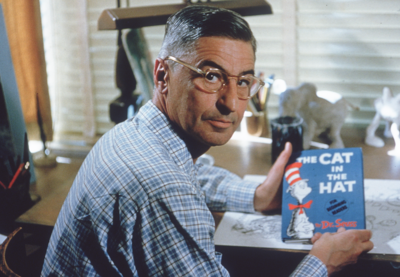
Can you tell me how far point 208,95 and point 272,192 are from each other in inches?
17.0

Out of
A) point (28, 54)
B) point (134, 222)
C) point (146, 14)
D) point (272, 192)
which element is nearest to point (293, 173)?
point (272, 192)

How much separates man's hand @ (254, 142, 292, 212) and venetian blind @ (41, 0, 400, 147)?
70 cm

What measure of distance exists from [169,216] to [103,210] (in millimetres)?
117

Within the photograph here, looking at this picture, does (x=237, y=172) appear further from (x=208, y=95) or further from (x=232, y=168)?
(x=208, y=95)

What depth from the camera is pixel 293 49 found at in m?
1.74

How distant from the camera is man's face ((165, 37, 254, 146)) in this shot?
833 mm

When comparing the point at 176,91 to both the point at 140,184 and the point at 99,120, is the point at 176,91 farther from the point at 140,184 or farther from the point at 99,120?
the point at 99,120

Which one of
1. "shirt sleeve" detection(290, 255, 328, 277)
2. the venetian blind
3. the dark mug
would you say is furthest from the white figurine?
"shirt sleeve" detection(290, 255, 328, 277)

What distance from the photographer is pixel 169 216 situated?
722 millimetres

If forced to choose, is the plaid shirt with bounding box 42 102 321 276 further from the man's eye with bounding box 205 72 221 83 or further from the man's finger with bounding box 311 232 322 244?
the man's finger with bounding box 311 232 322 244

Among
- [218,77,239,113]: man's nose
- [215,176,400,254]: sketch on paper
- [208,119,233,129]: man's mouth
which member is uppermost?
[218,77,239,113]: man's nose

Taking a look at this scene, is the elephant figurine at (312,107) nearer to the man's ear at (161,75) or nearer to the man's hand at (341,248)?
the man's hand at (341,248)

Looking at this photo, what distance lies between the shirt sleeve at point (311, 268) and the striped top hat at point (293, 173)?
0.25 meters

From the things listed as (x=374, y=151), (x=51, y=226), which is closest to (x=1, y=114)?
(x=51, y=226)
